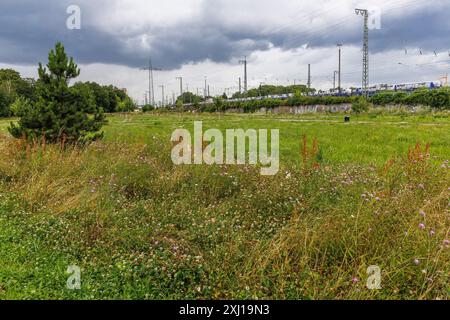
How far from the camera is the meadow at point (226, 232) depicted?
302cm

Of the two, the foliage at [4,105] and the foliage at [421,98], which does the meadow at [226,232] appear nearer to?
the foliage at [421,98]

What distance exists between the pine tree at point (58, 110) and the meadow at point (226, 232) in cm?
274

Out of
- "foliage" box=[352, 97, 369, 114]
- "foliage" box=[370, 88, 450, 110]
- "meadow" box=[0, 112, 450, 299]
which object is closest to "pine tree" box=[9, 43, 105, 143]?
"meadow" box=[0, 112, 450, 299]

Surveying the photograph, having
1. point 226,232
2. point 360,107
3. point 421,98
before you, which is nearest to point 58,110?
point 226,232

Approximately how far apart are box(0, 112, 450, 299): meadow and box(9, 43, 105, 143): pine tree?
274 cm

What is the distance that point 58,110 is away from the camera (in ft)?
29.6

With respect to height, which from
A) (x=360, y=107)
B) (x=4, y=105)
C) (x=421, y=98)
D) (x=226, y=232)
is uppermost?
(x=4, y=105)

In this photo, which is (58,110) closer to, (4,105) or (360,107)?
(360,107)

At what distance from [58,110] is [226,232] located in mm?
6925

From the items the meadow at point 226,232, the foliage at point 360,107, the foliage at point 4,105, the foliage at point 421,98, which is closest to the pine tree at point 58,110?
the meadow at point 226,232

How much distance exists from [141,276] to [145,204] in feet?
5.97

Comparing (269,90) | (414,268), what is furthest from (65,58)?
(269,90)

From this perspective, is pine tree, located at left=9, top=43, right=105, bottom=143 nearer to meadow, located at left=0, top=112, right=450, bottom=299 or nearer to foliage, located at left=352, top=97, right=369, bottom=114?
meadow, located at left=0, top=112, right=450, bottom=299

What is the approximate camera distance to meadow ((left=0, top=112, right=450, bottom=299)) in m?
3.02
